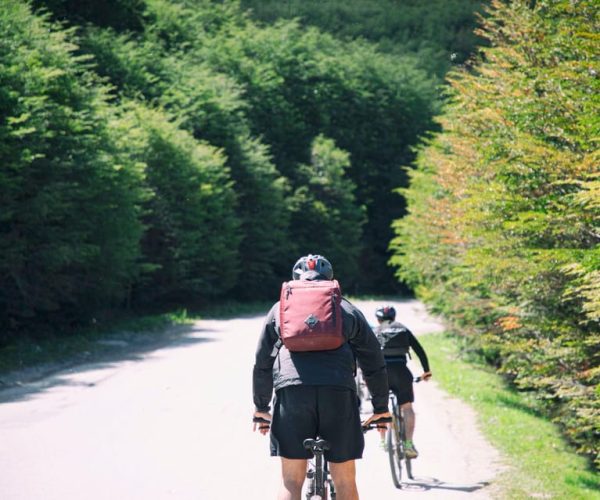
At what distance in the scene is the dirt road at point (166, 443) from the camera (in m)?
8.79

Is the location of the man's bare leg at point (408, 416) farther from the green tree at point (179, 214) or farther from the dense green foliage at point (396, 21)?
the dense green foliage at point (396, 21)

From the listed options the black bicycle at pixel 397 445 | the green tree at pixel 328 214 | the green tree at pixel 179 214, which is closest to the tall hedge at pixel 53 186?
the green tree at pixel 179 214

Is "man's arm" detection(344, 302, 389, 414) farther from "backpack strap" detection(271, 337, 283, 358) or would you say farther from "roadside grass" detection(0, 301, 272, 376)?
"roadside grass" detection(0, 301, 272, 376)

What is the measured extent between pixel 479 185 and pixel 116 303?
1994 centimetres

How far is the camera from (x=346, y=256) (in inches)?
2157

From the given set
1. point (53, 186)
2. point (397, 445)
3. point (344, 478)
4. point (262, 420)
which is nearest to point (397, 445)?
point (397, 445)

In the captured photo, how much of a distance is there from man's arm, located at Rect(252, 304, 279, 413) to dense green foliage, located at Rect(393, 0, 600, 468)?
10.3 ft

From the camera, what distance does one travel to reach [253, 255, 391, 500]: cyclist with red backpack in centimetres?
539

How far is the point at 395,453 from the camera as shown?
977 centimetres

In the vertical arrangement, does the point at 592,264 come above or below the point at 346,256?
above

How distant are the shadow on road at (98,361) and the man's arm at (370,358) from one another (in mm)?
9402

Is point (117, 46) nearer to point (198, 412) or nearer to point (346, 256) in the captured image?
point (346, 256)

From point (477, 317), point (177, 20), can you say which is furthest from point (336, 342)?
point (177, 20)

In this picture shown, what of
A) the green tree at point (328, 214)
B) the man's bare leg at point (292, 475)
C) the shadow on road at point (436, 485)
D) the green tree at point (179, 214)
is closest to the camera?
the man's bare leg at point (292, 475)
